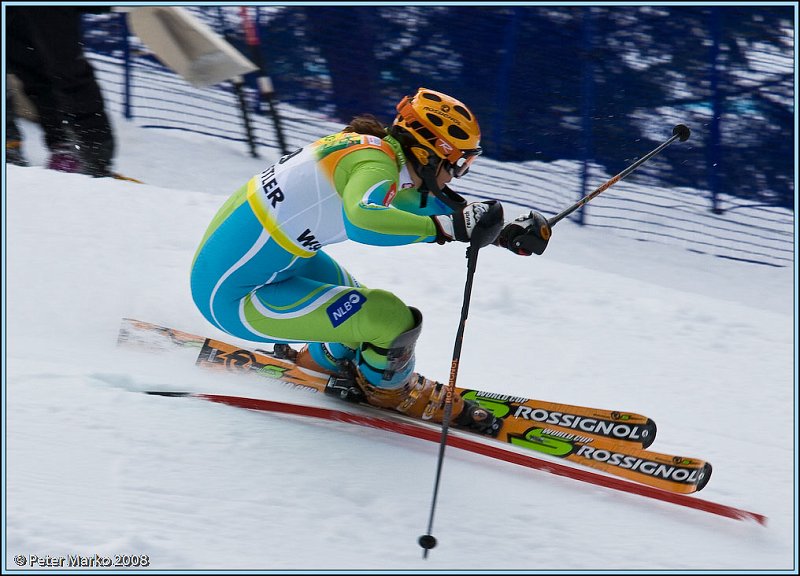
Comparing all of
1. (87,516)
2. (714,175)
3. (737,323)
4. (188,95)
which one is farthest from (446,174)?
(188,95)

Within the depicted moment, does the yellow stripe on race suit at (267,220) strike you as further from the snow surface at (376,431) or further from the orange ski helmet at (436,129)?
the snow surface at (376,431)

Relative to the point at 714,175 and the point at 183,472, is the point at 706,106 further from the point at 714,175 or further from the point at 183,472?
the point at 183,472

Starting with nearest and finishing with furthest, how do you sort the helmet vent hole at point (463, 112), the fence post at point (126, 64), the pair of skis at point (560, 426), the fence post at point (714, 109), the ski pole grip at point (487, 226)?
the ski pole grip at point (487, 226) < the helmet vent hole at point (463, 112) < the pair of skis at point (560, 426) < the fence post at point (714, 109) < the fence post at point (126, 64)

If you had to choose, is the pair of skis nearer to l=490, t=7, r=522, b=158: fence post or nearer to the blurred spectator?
the blurred spectator

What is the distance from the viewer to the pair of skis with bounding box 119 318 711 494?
159 inches

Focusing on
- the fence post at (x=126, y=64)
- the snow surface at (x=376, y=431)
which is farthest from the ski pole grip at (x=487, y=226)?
the fence post at (x=126, y=64)

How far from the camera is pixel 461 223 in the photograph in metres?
3.54

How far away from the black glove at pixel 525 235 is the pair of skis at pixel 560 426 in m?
1.03

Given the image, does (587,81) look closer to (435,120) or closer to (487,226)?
(435,120)

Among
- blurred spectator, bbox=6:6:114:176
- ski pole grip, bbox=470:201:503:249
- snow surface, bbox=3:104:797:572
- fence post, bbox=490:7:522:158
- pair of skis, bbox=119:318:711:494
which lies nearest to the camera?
snow surface, bbox=3:104:797:572

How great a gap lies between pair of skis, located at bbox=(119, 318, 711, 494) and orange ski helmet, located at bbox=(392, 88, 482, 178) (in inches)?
49.7

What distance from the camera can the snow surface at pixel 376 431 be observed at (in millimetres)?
3135

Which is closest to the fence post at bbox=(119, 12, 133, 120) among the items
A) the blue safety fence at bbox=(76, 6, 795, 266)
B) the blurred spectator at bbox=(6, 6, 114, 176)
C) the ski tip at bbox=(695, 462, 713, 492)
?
the blue safety fence at bbox=(76, 6, 795, 266)

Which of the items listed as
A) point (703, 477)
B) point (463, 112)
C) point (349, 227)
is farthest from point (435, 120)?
point (703, 477)
